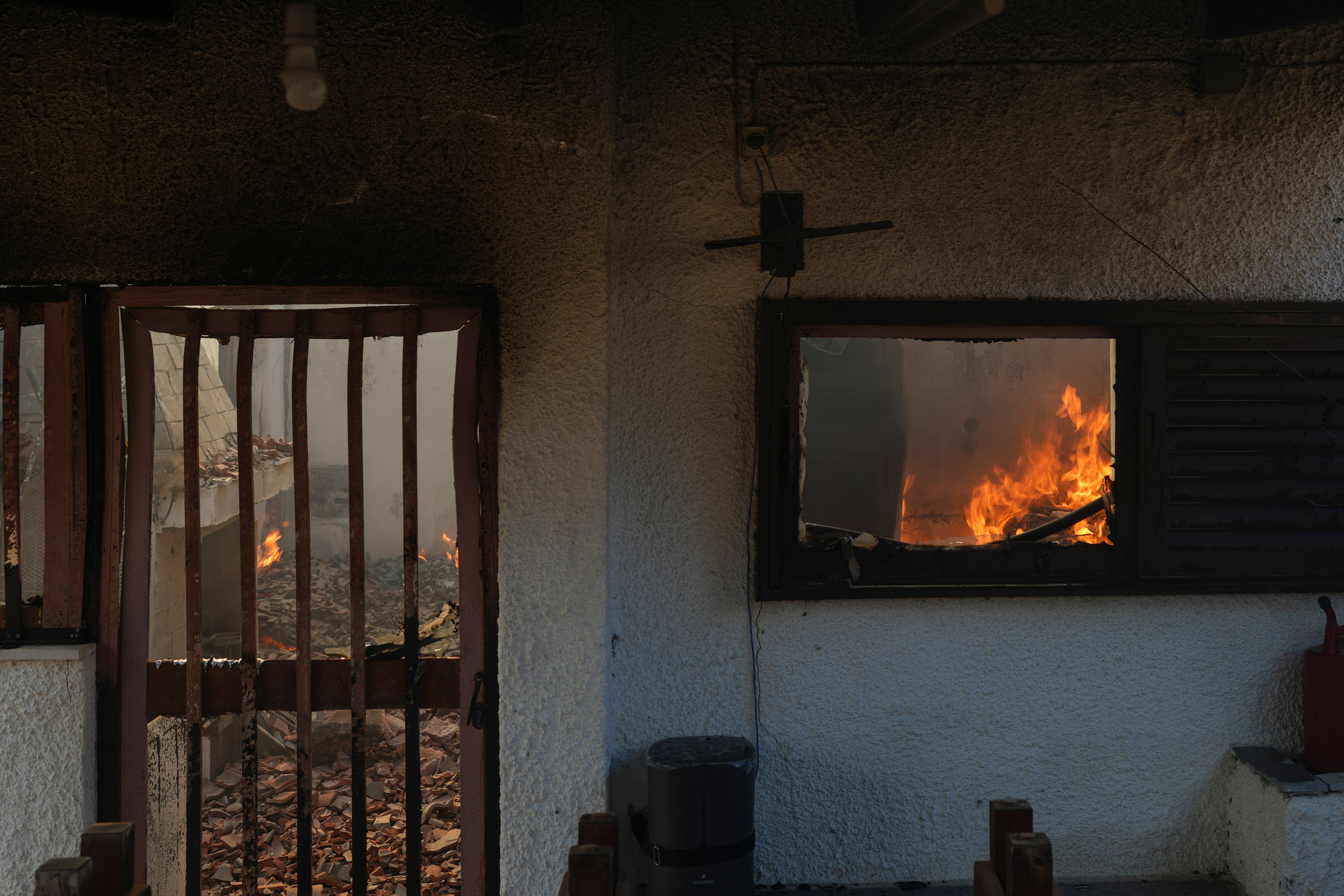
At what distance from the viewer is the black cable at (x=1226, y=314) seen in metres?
3.28

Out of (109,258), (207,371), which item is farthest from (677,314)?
(207,371)

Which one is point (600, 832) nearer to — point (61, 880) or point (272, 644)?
point (61, 880)

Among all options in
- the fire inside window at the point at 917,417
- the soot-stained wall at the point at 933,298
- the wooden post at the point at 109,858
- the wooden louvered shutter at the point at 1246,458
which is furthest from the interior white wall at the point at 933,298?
the fire inside window at the point at 917,417

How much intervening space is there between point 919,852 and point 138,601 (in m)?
3.31

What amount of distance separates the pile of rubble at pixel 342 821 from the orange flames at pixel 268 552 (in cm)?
318

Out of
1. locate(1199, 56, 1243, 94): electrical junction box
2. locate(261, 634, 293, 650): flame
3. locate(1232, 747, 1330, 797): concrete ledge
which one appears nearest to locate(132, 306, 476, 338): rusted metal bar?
locate(1199, 56, 1243, 94): electrical junction box

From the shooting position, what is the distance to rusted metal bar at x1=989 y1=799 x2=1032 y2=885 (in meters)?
1.88

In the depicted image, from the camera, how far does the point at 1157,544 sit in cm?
326

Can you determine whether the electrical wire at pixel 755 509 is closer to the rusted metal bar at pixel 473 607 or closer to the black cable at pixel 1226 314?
the rusted metal bar at pixel 473 607

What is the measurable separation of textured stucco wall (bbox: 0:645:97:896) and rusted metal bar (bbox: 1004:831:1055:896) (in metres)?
3.13

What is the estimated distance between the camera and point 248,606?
288 centimetres

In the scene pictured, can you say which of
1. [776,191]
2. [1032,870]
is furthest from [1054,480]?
[1032,870]

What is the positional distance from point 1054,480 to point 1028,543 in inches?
24.9

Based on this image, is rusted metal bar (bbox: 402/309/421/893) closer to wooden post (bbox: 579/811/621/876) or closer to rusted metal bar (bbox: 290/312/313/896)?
rusted metal bar (bbox: 290/312/313/896)
